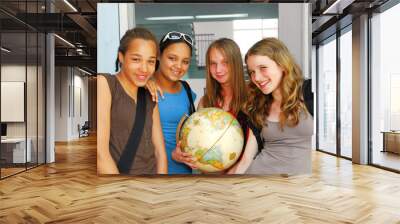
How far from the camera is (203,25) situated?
6.19 metres

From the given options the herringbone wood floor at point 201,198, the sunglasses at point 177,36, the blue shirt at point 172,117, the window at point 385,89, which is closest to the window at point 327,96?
the window at point 385,89

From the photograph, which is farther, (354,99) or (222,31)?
(354,99)

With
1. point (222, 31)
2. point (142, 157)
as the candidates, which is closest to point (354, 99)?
point (222, 31)

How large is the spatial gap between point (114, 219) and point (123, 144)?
2.33 m

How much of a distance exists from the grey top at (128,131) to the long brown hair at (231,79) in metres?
0.88

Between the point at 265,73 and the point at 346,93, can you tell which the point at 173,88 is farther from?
the point at 346,93

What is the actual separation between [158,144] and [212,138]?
1.09m

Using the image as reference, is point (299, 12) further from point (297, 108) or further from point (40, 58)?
point (40, 58)

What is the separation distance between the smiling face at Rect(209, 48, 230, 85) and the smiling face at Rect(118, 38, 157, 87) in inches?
33.5

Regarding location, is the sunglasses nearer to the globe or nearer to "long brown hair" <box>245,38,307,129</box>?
"long brown hair" <box>245,38,307,129</box>

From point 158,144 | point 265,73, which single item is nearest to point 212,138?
point 158,144

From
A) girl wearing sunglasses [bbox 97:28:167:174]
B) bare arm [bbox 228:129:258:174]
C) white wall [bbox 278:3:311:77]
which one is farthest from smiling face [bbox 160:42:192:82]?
white wall [bbox 278:3:311:77]

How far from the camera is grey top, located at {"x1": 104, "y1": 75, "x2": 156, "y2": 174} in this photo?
6.07 m

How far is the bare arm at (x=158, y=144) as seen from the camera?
607cm
